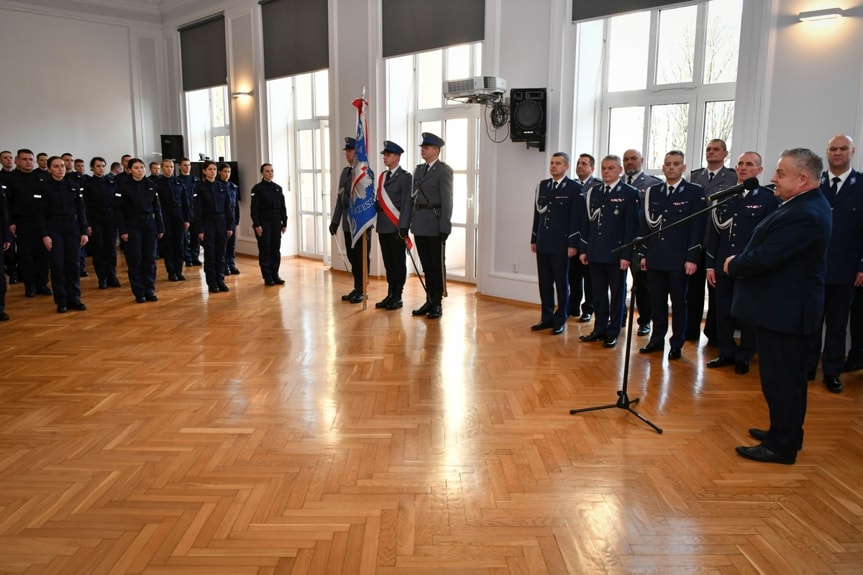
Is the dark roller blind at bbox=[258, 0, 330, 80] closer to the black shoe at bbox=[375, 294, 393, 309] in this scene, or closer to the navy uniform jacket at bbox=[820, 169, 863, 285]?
the black shoe at bbox=[375, 294, 393, 309]

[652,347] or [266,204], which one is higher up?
[266,204]

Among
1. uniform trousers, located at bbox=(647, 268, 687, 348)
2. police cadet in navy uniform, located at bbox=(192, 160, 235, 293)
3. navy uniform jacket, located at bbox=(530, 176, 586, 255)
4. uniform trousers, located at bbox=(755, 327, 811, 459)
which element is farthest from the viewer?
police cadet in navy uniform, located at bbox=(192, 160, 235, 293)

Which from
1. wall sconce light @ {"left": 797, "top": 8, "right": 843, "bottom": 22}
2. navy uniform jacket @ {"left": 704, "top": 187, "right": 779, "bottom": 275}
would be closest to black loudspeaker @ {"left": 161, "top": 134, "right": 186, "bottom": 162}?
navy uniform jacket @ {"left": 704, "top": 187, "right": 779, "bottom": 275}

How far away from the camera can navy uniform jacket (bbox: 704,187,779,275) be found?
4.46m

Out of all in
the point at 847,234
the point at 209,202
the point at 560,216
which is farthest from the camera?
the point at 209,202

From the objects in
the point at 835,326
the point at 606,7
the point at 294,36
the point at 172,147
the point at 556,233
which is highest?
the point at 294,36

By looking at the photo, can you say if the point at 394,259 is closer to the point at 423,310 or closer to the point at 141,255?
the point at 423,310

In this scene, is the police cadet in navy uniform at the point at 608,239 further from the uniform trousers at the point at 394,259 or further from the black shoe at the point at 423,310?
the uniform trousers at the point at 394,259

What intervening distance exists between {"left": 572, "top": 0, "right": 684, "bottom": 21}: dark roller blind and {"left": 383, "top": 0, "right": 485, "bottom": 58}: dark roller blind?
1.17m

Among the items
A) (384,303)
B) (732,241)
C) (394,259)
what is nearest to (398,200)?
(394,259)

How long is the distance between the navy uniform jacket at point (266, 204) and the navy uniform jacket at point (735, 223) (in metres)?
5.30

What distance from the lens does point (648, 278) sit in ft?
17.0

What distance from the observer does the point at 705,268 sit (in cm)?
538

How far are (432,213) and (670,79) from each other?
2.63m
